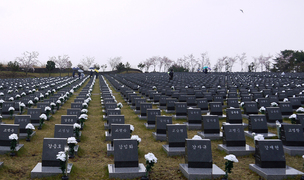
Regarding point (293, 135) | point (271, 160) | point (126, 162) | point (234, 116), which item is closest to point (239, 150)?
point (271, 160)

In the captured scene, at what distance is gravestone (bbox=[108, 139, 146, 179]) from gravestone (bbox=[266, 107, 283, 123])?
7.73 metres

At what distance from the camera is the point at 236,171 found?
6.95 meters

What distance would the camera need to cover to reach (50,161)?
6.66 meters

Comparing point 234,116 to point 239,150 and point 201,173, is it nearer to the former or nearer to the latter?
point 239,150

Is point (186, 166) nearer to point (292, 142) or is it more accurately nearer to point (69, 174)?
point (69, 174)

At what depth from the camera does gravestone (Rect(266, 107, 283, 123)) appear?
1197 cm

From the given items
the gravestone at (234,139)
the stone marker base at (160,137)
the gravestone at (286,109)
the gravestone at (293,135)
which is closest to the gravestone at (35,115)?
the stone marker base at (160,137)

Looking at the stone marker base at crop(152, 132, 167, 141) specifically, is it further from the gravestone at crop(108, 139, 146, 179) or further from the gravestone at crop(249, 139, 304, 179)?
the gravestone at crop(249, 139, 304, 179)

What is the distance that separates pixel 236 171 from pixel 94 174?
12.6 ft

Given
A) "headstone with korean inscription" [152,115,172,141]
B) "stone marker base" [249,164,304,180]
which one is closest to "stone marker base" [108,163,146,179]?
"stone marker base" [249,164,304,180]

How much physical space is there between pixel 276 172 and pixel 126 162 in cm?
384

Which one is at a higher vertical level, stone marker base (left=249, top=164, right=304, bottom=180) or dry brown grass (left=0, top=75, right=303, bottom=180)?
stone marker base (left=249, top=164, right=304, bottom=180)

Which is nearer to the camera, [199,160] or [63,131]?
[199,160]

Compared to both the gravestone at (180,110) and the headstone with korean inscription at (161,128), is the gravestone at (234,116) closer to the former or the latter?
the gravestone at (180,110)
